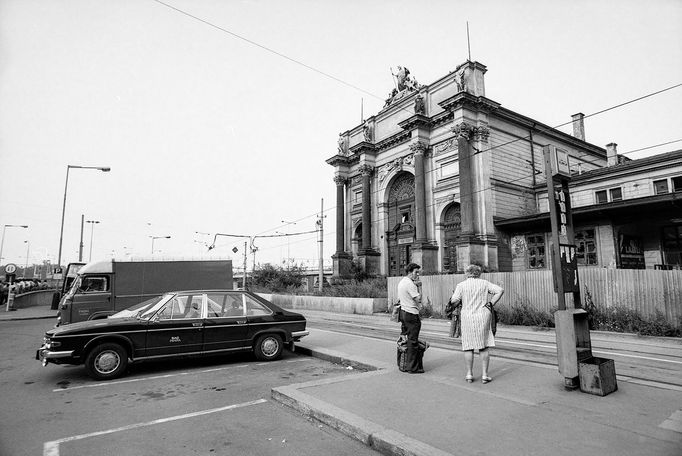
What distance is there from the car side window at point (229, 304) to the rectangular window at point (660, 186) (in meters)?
27.5

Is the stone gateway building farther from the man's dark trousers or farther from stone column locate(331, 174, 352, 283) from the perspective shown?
the man's dark trousers

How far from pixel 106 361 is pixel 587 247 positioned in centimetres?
2524

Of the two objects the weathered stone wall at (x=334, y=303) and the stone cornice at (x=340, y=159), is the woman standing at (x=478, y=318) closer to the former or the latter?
the weathered stone wall at (x=334, y=303)

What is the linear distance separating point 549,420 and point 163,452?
412cm

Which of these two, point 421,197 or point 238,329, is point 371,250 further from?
point 238,329

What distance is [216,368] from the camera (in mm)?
8172

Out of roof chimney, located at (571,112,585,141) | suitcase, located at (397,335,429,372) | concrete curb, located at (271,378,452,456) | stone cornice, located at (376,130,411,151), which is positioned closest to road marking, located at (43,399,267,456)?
concrete curb, located at (271,378,452,456)

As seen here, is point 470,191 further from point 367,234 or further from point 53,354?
point 53,354

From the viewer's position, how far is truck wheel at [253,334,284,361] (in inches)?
346

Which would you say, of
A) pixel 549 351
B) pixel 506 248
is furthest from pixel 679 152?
pixel 549 351

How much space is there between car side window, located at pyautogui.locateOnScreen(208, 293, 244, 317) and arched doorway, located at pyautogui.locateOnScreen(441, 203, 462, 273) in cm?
2254

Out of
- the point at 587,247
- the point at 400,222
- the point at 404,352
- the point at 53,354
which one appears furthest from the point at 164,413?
the point at 400,222

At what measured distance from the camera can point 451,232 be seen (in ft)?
98.7

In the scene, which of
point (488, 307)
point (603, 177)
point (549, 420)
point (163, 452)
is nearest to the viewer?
point (163, 452)
